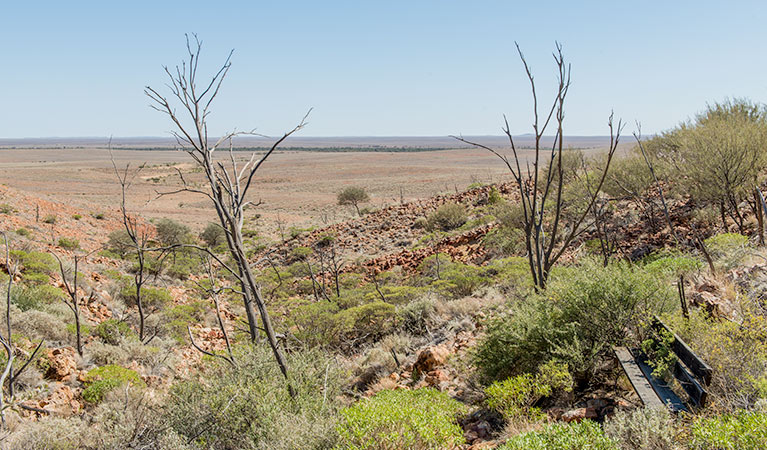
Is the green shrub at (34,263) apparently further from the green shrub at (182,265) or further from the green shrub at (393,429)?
the green shrub at (393,429)

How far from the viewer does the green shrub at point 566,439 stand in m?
3.14

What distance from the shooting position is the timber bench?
3.51 meters

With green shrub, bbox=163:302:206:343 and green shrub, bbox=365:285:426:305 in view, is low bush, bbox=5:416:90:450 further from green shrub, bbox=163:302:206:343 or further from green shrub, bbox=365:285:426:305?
green shrub, bbox=365:285:426:305

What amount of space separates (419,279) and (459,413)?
29.7 ft

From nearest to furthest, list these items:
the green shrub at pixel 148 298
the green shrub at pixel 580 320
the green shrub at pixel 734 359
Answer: the green shrub at pixel 734 359 < the green shrub at pixel 580 320 < the green shrub at pixel 148 298

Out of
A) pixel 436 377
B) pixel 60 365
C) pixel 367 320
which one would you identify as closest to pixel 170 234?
pixel 60 365

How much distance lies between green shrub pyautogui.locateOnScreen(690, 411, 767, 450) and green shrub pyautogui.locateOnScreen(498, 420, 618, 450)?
0.52m

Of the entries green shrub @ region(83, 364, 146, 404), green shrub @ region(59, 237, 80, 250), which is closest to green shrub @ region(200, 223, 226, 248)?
green shrub @ region(59, 237, 80, 250)

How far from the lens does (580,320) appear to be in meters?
4.92

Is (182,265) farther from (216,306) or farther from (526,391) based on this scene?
(526,391)

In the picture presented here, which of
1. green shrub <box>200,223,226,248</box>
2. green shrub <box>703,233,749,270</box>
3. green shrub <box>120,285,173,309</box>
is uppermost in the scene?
green shrub <box>703,233,749,270</box>

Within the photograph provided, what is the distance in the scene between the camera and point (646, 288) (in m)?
4.76

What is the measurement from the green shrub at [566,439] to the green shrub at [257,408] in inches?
61.5

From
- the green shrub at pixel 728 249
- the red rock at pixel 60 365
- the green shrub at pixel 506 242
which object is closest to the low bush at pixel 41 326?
the red rock at pixel 60 365
